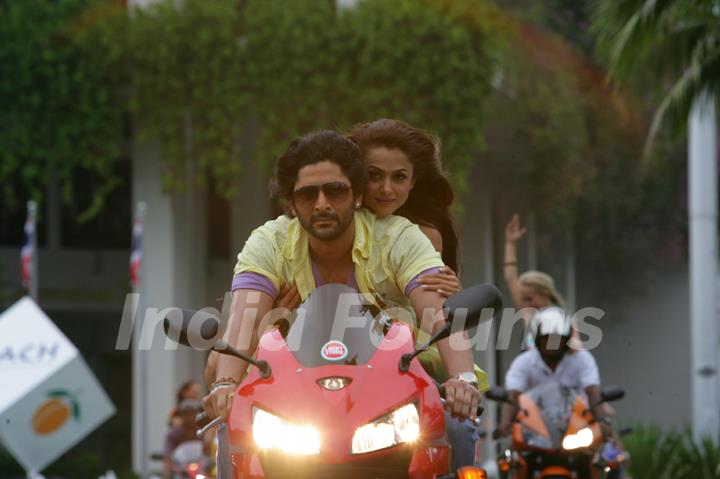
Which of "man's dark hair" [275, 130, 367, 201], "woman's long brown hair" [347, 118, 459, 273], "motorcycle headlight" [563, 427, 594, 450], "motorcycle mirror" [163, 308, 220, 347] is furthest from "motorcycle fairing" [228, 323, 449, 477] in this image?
"motorcycle headlight" [563, 427, 594, 450]

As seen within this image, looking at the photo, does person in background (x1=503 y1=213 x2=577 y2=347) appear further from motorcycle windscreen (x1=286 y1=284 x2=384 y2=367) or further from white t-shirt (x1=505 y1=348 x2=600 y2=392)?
motorcycle windscreen (x1=286 y1=284 x2=384 y2=367)

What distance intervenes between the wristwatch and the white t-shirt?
4.76m

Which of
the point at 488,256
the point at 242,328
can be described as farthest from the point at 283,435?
the point at 488,256

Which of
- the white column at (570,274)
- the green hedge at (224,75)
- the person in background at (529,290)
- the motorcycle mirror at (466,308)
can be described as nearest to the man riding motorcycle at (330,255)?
the motorcycle mirror at (466,308)

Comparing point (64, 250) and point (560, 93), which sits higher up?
point (560, 93)

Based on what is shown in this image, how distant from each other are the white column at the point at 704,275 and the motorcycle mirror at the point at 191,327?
1214cm

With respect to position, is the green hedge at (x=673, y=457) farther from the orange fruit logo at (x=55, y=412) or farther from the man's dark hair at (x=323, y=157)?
the man's dark hair at (x=323, y=157)

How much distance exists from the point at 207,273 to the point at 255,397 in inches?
798

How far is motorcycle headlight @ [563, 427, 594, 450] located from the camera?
902 cm

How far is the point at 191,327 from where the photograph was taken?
4566 millimetres

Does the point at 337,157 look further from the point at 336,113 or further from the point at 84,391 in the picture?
the point at 336,113

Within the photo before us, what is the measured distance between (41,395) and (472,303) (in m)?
10.7

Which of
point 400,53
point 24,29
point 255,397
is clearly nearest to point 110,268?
point 24,29

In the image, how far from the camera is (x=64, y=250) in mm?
25031
